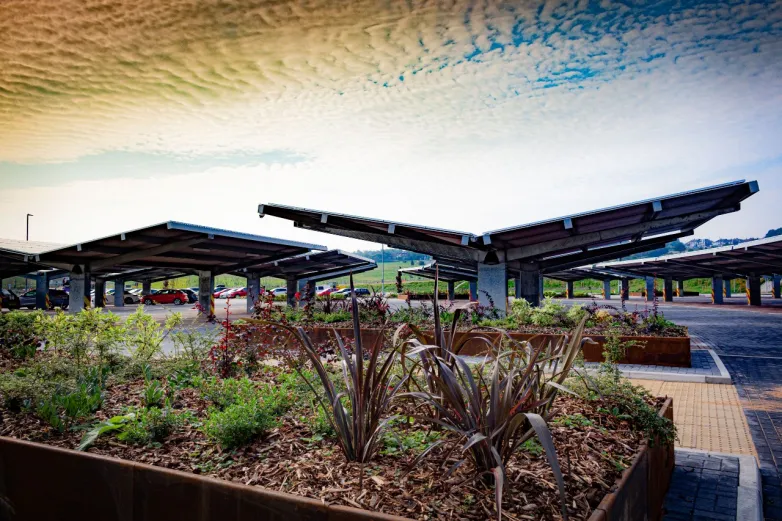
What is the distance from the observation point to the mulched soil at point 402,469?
294 centimetres

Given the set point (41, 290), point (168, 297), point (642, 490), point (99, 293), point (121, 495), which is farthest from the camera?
point (168, 297)

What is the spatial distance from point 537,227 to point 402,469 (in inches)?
496

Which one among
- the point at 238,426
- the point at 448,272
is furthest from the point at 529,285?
the point at 238,426

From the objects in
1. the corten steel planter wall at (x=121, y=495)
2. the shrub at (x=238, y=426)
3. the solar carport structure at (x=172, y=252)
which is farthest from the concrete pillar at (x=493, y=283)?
the corten steel planter wall at (x=121, y=495)

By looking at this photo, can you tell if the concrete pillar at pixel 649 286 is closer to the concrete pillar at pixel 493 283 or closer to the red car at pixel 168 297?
the concrete pillar at pixel 493 283

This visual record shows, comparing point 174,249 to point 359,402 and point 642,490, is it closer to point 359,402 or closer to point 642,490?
point 359,402

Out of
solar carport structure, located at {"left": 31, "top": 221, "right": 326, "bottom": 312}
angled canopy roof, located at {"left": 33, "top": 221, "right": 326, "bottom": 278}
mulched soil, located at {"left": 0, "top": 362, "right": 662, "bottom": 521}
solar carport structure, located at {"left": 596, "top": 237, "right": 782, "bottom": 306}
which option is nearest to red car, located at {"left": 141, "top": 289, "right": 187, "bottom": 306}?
solar carport structure, located at {"left": 31, "top": 221, "right": 326, "bottom": 312}

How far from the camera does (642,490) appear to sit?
11.8ft

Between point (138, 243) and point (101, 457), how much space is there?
18.3 meters

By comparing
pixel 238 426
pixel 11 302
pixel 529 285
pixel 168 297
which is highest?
pixel 529 285

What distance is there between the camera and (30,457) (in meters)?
4.00

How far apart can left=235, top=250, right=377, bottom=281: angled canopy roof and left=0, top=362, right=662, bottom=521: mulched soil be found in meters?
23.0

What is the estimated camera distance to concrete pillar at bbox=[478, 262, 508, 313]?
16.8m

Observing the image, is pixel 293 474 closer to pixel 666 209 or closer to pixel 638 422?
pixel 638 422
